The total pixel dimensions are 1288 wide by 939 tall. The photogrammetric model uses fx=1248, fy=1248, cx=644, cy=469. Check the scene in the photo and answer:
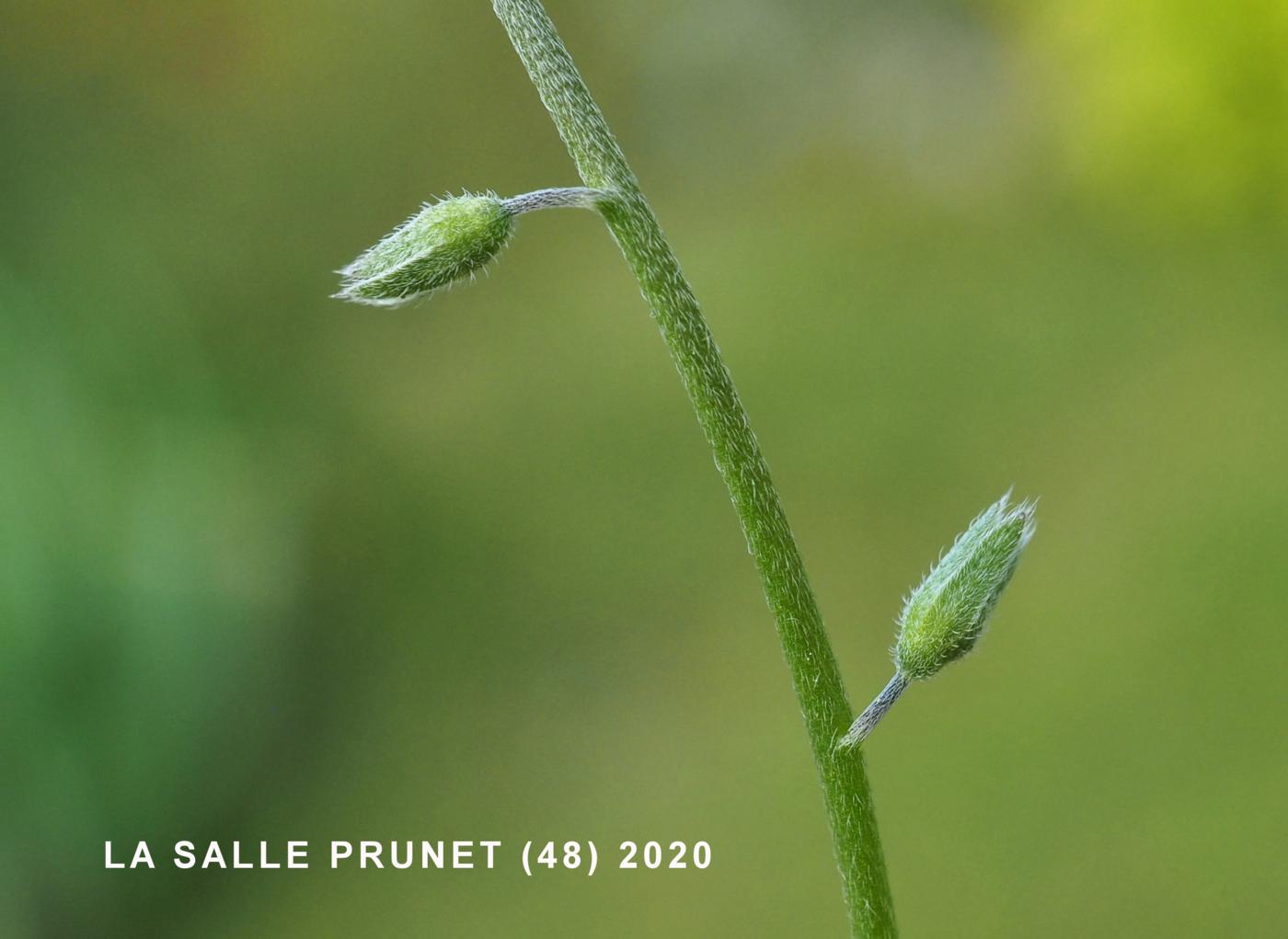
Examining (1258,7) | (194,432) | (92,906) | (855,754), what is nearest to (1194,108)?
(1258,7)

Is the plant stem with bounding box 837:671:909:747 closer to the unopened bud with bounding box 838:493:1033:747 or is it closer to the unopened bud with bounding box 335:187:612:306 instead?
the unopened bud with bounding box 838:493:1033:747

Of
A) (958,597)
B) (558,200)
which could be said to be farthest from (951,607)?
(558,200)

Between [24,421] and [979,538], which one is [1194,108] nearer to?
[979,538]

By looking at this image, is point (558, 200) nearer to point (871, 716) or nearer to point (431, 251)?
point (431, 251)

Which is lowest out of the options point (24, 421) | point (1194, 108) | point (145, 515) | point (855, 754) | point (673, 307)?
point (855, 754)

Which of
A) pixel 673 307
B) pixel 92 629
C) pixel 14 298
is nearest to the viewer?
pixel 673 307

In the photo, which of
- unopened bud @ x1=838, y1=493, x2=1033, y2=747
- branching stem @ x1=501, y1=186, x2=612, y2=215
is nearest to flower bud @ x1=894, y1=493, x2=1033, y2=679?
unopened bud @ x1=838, y1=493, x2=1033, y2=747

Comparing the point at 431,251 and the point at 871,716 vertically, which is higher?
the point at 431,251
